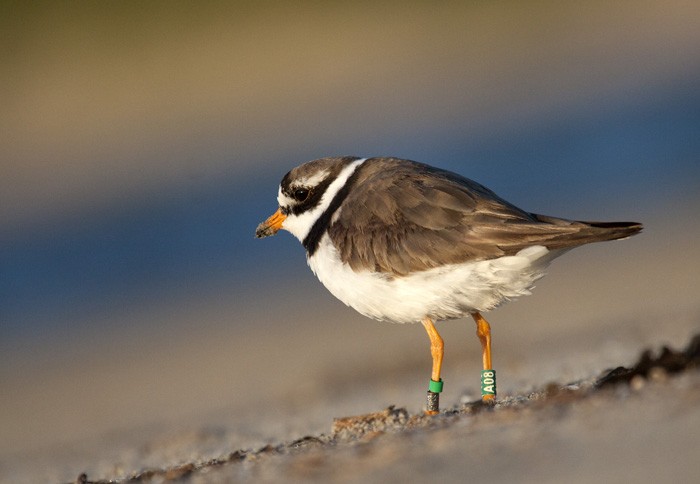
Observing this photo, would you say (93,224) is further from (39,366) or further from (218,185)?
(39,366)

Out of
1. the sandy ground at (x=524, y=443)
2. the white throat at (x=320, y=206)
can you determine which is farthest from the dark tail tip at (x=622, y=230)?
the white throat at (x=320, y=206)

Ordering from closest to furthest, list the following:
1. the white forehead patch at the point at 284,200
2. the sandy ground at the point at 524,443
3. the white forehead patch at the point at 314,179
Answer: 1. the sandy ground at the point at 524,443
2. the white forehead patch at the point at 314,179
3. the white forehead patch at the point at 284,200

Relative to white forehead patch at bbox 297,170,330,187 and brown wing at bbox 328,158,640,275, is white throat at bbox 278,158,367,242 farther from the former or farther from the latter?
brown wing at bbox 328,158,640,275

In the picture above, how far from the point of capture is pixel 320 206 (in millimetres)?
8227

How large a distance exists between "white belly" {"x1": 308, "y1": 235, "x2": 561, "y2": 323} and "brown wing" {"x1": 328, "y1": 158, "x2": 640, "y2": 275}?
6 centimetres

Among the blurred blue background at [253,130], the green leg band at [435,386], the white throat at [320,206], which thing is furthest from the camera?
the blurred blue background at [253,130]

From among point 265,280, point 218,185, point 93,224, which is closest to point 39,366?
point 265,280

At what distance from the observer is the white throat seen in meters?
8.15

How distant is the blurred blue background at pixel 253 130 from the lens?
13617 millimetres

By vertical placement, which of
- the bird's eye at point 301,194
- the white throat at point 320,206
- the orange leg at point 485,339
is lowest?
the orange leg at point 485,339

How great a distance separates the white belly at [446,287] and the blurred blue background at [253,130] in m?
3.86

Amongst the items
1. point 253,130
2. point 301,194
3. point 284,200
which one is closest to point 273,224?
point 284,200

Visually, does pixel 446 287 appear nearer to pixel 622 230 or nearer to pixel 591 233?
pixel 591 233

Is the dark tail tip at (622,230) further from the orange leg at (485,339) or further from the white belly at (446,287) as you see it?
the orange leg at (485,339)
